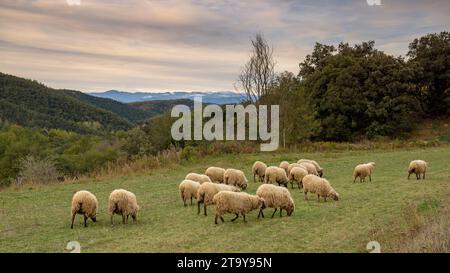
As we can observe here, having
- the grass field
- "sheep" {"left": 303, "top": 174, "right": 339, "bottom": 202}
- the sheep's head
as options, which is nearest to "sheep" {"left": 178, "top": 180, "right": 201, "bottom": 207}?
the grass field

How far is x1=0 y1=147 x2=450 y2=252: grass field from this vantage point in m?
11.3

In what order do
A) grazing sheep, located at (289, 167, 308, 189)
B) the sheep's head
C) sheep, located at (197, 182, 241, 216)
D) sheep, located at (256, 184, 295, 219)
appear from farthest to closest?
grazing sheep, located at (289, 167, 308, 189) → the sheep's head → sheep, located at (197, 182, 241, 216) → sheep, located at (256, 184, 295, 219)

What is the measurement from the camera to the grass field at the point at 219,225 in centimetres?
1130

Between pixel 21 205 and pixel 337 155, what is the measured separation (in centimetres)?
2626

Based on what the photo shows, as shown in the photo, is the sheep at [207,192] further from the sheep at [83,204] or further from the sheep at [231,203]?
the sheep at [83,204]

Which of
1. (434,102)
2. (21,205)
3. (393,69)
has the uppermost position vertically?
(393,69)

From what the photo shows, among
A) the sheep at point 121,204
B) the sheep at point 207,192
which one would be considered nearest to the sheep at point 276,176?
the sheep at point 207,192

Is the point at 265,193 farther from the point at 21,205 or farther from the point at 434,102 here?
the point at 434,102

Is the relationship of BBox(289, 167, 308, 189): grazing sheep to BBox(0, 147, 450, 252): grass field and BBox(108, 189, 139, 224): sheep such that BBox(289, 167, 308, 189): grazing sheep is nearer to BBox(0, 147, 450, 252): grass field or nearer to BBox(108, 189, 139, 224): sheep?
BBox(0, 147, 450, 252): grass field

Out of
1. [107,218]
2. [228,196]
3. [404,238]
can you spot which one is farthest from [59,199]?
[404,238]

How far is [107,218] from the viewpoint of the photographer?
15375mm

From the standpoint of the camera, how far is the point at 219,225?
1345 centimetres

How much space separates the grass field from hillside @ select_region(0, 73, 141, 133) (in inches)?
5299

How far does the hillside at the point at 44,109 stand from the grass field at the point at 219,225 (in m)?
135
